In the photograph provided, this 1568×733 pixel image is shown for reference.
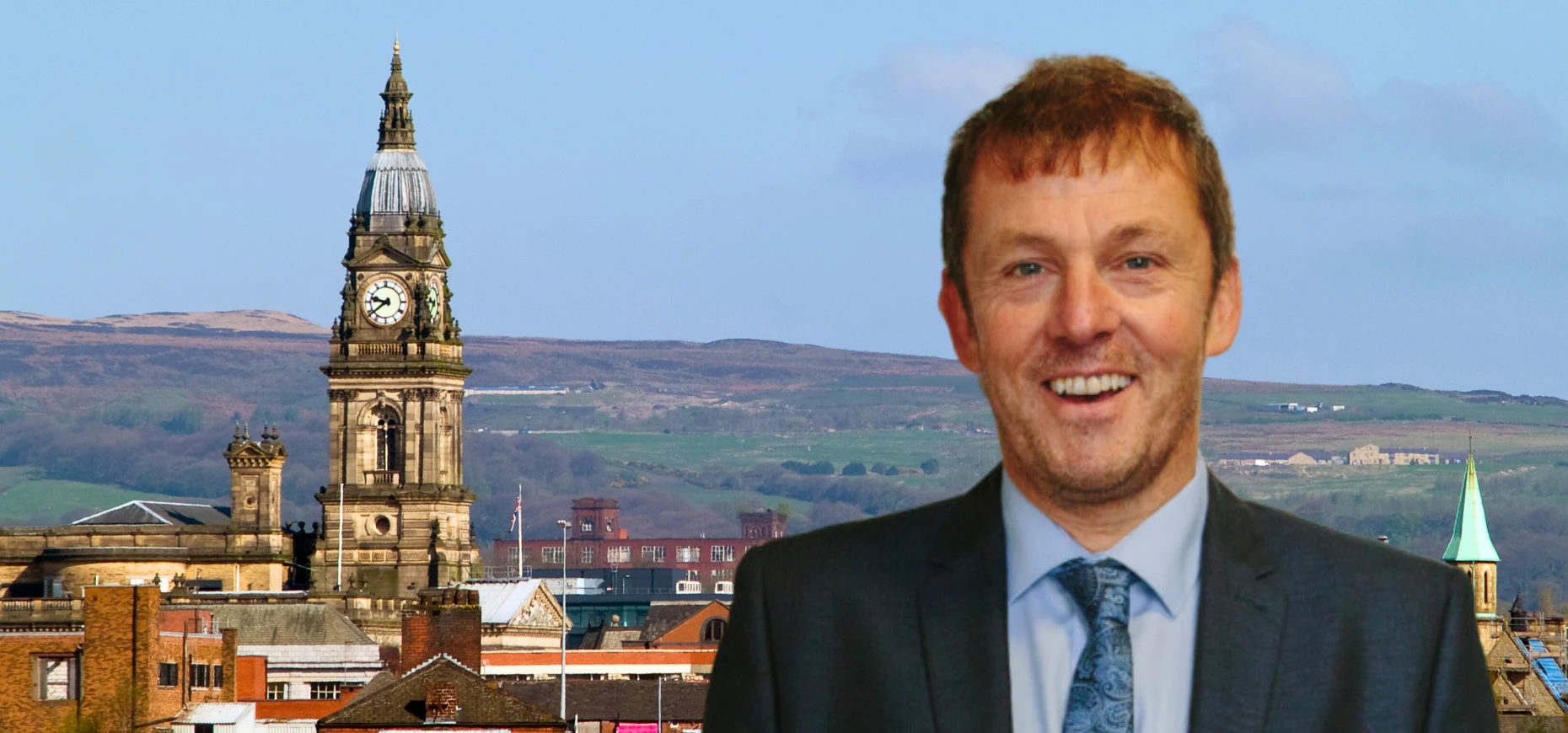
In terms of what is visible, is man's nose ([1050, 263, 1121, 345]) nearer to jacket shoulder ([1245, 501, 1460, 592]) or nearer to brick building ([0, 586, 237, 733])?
jacket shoulder ([1245, 501, 1460, 592])

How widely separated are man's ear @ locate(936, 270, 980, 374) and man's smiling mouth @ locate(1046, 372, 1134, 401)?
293 mm

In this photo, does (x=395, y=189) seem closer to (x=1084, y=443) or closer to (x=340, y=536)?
(x=340, y=536)

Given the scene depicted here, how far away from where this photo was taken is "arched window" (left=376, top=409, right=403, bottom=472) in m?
164

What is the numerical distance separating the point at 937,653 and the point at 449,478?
15798cm

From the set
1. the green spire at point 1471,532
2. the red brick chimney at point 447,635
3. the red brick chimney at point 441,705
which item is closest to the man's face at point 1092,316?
the red brick chimney at point 441,705

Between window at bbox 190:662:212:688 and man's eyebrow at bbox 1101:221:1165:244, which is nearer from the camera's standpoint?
man's eyebrow at bbox 1101:221:1165:244

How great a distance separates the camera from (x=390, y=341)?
542 ft

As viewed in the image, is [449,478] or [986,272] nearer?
[986,272]

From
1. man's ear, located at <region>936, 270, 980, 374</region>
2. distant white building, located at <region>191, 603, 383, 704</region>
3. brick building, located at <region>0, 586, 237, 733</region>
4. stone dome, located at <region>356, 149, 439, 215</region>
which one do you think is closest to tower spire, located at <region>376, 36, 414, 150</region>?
stone dome, located at <region>356, 149, 439, 215</region>

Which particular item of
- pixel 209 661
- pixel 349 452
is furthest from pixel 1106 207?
pixel 349 452

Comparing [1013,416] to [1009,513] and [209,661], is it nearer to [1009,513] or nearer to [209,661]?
[1009,513]

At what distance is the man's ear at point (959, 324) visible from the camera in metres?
7.33

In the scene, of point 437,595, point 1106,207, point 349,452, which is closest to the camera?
point 1106,207

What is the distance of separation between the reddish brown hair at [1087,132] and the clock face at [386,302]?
524 ft
